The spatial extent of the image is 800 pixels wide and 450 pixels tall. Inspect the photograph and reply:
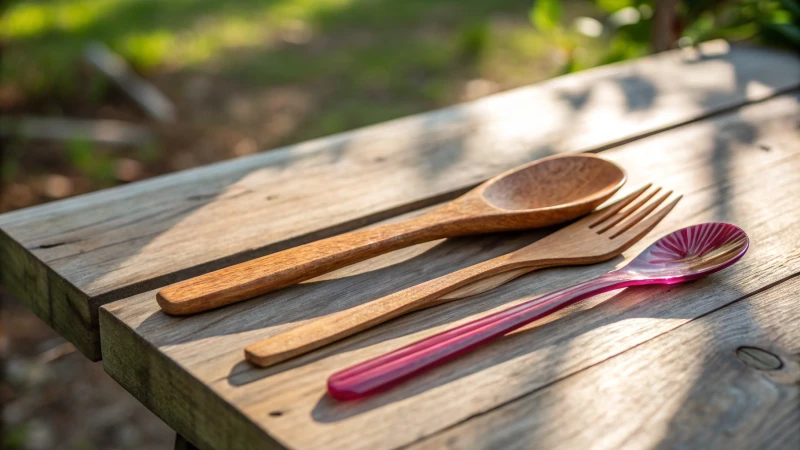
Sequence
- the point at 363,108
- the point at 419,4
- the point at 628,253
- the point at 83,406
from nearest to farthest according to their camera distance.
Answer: the point at 628,253 < the point at 83,406 < the point at 363,108 < the point at 419,4

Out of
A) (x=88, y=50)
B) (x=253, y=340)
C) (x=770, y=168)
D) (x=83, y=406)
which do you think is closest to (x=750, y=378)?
(x=253, y=340)

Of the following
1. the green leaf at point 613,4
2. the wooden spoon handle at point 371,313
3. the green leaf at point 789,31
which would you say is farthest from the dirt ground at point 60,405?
the green leaf at point 789,31

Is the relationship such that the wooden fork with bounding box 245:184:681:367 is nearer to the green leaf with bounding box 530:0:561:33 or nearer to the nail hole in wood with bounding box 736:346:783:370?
the nail hole in wood with bounding box 736:346:783:370

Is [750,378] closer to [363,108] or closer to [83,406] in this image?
[83,406]

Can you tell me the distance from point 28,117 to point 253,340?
3.07 meters

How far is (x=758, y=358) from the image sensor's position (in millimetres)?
805

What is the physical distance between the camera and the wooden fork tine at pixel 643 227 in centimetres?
100

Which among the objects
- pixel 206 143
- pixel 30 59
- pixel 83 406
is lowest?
pixel 83 406

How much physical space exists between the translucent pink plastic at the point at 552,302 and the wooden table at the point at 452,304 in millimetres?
14

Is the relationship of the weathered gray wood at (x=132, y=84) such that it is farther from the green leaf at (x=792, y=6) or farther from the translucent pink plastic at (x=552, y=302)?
the translucent pink plastic at (x=552, y=302)

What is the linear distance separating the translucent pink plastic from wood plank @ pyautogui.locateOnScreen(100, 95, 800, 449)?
14 millimetres

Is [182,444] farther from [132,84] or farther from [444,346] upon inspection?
[132,84]

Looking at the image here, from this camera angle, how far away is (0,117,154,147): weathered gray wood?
10.8ft

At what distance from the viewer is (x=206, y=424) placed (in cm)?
76
